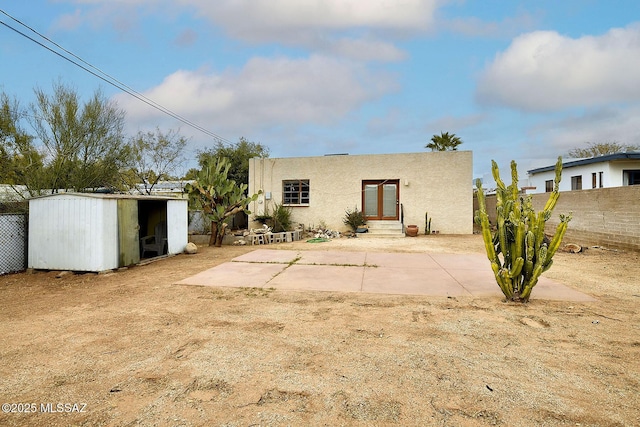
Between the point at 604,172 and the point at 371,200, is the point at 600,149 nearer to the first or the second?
the point at 604,172

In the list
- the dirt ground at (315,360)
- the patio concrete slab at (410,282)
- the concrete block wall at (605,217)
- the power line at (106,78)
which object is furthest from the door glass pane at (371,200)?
the power line at (106,78)

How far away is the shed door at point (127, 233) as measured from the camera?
24.8 ft

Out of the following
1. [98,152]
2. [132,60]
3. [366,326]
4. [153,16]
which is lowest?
[366,326]

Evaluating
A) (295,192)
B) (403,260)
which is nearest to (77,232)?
(403,260)

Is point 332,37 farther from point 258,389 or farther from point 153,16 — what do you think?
point 258,389

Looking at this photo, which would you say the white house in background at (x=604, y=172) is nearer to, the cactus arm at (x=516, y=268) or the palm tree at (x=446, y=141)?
the palm tree at (x=446, y=141)

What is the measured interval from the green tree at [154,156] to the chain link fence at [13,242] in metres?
10.9

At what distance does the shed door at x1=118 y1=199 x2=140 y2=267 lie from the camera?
755cm

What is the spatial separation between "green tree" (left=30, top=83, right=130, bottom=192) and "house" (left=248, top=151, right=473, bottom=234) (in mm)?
6547

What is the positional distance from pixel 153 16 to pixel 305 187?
929 cm

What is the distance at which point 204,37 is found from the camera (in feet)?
39.6

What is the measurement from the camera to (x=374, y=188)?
1620 centimetres

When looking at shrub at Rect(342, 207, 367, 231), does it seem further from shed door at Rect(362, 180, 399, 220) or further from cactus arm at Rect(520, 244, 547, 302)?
cactus arm at Rect(520, 244, 547, 302)

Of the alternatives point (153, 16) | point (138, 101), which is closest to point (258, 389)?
point (153, 16)
